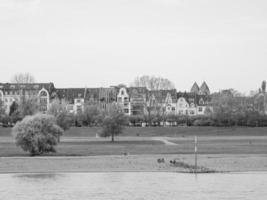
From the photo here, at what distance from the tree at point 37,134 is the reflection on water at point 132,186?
18288 millimetres

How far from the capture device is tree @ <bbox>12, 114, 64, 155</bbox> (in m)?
50.7

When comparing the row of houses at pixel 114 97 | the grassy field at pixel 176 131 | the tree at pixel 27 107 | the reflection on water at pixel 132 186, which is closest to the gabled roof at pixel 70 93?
the row of houses at pixel 114 97

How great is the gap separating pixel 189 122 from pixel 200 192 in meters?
99.6

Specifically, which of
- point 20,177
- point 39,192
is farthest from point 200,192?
point 20,177

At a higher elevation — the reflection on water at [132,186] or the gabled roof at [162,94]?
the gabled roof at [162,94]

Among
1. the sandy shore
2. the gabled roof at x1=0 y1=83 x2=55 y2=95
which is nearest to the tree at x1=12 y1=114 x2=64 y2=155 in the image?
the sandy shore

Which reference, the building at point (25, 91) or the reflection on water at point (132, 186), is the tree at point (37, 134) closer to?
the reflection on water at point (132, 186)

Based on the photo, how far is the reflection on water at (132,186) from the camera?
23.8 meters

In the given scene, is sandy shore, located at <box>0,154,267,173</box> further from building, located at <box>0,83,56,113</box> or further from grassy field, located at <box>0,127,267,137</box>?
building, located at <box>0,83,56,113</box>

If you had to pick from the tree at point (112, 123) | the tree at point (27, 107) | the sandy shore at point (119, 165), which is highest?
the tree at point (27, 107)

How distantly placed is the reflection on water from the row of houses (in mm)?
135527

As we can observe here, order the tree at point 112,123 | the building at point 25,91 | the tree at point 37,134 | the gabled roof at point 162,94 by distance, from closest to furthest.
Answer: the tree at point 37,134, the tree at point 112,123, the gabled roof at point 162,94, the building at point 25,91

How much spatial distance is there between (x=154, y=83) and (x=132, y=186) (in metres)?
155

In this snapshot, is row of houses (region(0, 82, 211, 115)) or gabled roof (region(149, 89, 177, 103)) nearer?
gabled roof (region(149, 89, 177, 103))
